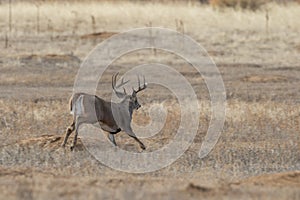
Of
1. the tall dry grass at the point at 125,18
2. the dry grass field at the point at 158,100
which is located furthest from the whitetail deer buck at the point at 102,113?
the tall dry grass at the point at 125,18

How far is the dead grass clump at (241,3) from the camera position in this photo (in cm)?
4325

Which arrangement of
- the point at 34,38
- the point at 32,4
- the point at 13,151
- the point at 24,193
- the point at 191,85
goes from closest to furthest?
the point at 24,193
the point at 13,151
the point at 191,85
the point at 34,38
the point at 32,4

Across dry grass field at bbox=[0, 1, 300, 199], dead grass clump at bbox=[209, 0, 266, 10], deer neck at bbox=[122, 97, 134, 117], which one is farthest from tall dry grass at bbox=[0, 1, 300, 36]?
deer neck at bbox=[122, 97, 134, 117]

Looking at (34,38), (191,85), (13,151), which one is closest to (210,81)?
(191,85)

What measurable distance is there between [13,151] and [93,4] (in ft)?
102

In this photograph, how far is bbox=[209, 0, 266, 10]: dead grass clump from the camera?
43.2 metres

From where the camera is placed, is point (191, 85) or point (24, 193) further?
point (191, 85)

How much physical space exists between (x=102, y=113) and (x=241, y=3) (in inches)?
1183

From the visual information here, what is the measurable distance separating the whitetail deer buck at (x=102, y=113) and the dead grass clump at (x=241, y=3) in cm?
2917

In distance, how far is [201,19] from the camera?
3872 cm

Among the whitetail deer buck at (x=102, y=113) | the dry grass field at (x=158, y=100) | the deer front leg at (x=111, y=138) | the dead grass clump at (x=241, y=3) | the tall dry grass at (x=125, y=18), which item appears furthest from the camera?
the dead grass clump at (x=241, y=3)

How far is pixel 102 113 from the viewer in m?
14.2

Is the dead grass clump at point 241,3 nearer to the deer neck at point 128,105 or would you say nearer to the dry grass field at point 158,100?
the dry grass field at point 158,100

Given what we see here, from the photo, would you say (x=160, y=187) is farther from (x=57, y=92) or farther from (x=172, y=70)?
(x=172, y=70)
